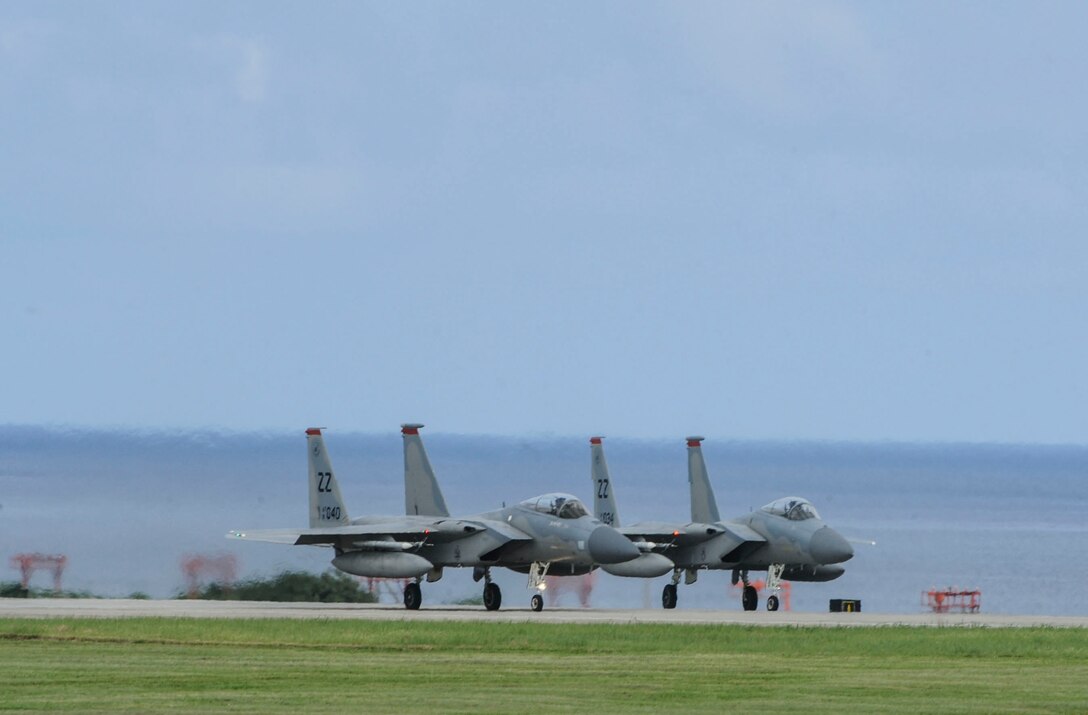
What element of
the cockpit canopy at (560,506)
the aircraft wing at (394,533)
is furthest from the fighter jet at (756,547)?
the aircraft wing at (394,533)

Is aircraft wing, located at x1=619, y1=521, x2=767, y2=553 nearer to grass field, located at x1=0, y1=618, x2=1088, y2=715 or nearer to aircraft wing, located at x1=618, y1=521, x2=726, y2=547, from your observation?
aircraft wing, located at x1=618, y1=521, x2=726, y2=547

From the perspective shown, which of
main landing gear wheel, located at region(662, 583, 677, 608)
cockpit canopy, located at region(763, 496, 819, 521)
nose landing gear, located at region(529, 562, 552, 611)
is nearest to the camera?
nose landing gear, located at region(529, 562, 552, 611)

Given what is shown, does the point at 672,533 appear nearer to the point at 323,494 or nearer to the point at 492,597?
the point at 492,597

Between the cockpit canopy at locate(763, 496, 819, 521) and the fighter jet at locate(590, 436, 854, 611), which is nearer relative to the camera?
the fighter jet at locate(590, 436, 854, 611)

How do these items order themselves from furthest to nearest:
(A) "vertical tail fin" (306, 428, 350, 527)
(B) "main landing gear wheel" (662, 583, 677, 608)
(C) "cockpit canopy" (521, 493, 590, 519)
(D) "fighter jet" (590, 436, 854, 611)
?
1. (B) "main landing gear wheel" (662, 583, 677, 608)
2. (A) "vertical tail fin" (306, 428, 350, 527)
3. (D) "fighter jet" (590, 436, 854, 611)
4. (C) "cockpit canopy" (521, 493, 590, 519)

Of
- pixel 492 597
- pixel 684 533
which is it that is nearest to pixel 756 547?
pixel 684 533

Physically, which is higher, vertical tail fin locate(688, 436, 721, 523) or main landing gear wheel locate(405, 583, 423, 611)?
vertical tail fin locate(688, 436, 721, 523)

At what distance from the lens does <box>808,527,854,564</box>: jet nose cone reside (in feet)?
132

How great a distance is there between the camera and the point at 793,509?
41.4 metres

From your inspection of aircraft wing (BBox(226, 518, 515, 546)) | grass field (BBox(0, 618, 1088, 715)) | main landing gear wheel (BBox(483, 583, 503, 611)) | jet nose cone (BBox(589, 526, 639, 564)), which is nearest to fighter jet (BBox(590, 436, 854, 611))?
jet nose cone (BBox(589, 526, 639, 564))

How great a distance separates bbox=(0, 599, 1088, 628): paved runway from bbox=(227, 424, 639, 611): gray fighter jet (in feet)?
2.60

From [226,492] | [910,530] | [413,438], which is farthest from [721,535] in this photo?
[226,492]

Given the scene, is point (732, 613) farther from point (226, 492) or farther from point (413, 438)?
point (226, 492)

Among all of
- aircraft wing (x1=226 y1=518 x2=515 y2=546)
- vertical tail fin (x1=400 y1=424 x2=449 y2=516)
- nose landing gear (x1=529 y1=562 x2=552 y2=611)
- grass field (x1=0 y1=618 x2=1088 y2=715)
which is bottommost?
grass field (x1=0 y1=618 x2=1088 y2=715)
